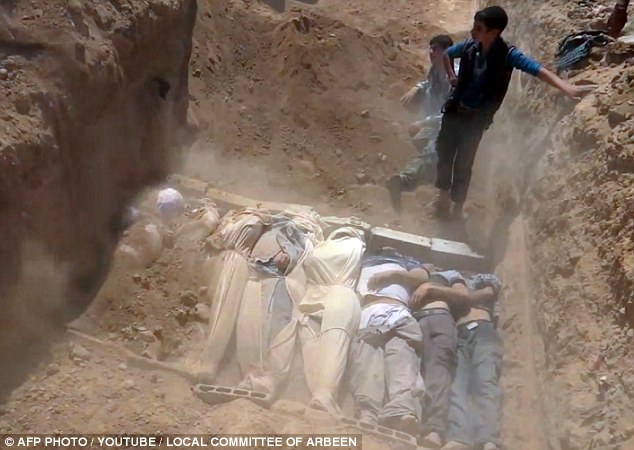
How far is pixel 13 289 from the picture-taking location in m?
3.56

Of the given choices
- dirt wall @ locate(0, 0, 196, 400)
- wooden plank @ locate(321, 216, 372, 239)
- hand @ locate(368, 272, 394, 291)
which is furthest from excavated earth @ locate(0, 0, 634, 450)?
hand @ locate(368, 272, 394, 291)

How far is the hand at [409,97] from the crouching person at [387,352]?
2632mm

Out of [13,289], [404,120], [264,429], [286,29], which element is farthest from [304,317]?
[286,29]

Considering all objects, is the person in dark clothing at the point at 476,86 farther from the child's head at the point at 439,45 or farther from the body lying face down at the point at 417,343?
the child's head at the point at 439,45

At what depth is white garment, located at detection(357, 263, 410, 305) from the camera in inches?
165

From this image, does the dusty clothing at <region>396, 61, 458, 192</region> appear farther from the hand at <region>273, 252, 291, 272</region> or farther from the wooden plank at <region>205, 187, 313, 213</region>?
the hand at <region>273, 252, 291, 272</region>

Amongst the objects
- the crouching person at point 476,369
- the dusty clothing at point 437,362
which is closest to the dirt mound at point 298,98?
the crouching person at point 476,369

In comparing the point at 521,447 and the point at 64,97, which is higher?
the point at 64,97

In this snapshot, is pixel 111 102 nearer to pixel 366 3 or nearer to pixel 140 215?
pixel 140 215

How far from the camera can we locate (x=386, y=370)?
3.72m

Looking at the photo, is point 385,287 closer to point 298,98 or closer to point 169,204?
point 169,204

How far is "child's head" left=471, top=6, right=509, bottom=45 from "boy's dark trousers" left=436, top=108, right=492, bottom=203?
56cm

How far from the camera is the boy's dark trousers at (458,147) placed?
462 cm

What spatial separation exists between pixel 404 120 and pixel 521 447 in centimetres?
388
